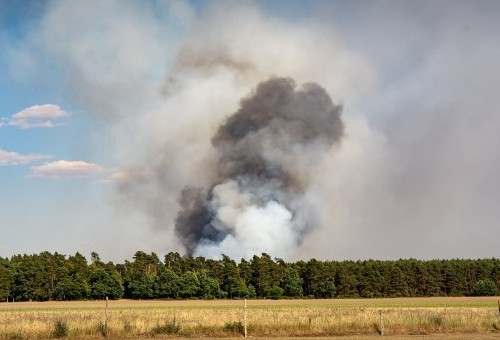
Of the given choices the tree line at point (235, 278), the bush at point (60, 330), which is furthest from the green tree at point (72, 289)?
the bush at point (60, 330)

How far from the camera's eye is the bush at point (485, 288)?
13212 centimetres

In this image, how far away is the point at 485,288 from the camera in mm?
132625

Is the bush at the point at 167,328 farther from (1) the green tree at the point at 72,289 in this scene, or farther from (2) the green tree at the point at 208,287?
(1) the green tree at the point at 72,289

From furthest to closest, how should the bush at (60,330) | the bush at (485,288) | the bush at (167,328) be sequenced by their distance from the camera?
the bush at (485,288)
the bush at (167,328)
the bush at (60,330)

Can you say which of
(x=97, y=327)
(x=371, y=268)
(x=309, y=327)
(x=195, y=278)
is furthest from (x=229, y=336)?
(x=371, y=268)

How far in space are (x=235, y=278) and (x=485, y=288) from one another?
177 ft

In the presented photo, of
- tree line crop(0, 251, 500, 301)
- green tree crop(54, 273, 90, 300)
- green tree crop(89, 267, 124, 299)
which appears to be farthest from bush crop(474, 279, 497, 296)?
green tree crop(54, 273, 90, 300)

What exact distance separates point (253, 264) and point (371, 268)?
26.2 meters

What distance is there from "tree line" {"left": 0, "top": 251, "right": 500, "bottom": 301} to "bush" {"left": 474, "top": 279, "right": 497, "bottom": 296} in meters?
0.21

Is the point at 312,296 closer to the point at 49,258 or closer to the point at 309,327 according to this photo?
the point at 49,258

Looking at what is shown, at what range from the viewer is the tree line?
4651 inches

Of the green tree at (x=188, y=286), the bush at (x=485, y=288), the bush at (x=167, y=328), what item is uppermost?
the green tree at (x=188, y=286)

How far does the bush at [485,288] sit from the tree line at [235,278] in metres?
0.21

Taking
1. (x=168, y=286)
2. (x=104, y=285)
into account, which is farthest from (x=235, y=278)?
(x=104, y=285)
